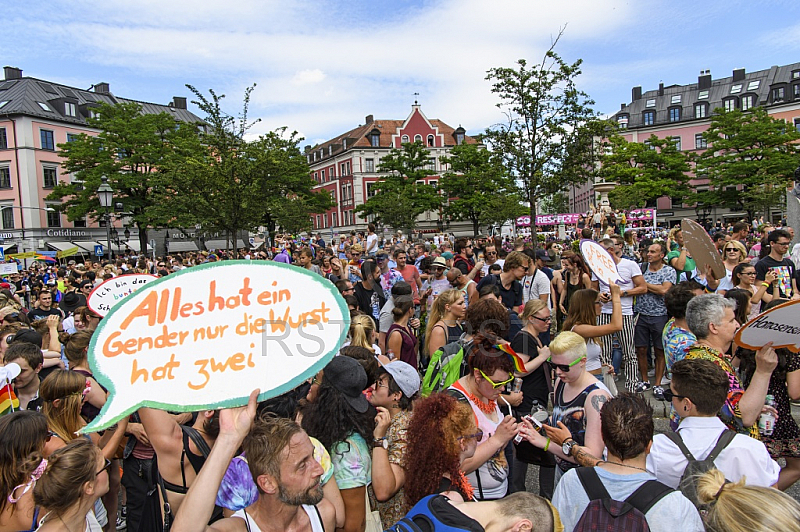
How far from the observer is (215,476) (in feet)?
6.68

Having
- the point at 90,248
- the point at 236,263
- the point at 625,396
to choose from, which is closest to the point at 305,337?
the point at 236,263

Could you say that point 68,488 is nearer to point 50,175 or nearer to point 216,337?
point 216,337

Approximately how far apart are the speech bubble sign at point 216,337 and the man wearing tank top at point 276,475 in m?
0.12

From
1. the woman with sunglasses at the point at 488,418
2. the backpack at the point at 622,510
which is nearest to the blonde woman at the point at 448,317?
the woman with sunglasses at the point at 488,418

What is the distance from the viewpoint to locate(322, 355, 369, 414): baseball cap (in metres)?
2.87

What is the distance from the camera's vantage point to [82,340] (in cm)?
450

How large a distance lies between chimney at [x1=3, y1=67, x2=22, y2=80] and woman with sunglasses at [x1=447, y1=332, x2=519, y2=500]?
67421 millimetres

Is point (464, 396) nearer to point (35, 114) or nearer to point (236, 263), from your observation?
point (236, 263)

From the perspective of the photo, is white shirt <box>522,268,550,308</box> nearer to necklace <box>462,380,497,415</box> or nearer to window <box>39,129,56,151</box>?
necklace <box>462,380,497,415</box>

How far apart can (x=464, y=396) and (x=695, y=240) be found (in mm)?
4778

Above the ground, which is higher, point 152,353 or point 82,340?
point 152,353

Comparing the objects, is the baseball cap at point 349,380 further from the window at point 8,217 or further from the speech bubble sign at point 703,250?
the window at point 8,217

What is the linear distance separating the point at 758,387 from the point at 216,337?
10.7 feet

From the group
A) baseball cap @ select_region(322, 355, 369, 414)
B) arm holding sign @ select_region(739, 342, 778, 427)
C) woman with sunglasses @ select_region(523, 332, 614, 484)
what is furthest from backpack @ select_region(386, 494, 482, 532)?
arm holding sign @ select_region(739, 342, 778, 427)
